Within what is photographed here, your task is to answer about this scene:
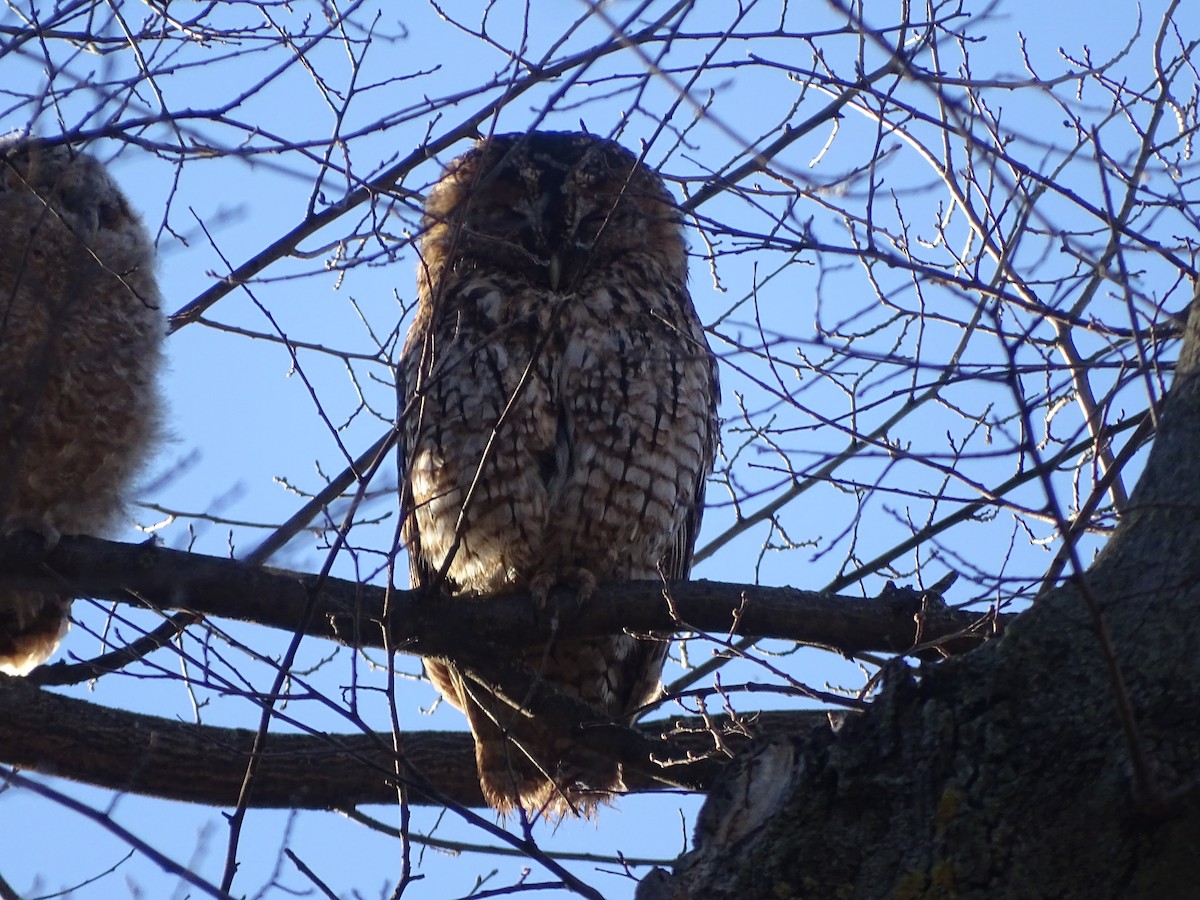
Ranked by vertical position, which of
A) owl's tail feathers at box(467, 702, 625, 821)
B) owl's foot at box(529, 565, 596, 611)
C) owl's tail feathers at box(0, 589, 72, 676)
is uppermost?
owl's tail feathers at box(0, 589, 72, 676)

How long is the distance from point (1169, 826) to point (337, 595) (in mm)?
2259

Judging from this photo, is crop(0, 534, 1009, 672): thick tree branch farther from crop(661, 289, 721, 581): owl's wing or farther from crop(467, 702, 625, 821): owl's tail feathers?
crop(661, 289, 721, 581): owl's wing

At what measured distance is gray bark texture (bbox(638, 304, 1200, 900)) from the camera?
63.7 inches

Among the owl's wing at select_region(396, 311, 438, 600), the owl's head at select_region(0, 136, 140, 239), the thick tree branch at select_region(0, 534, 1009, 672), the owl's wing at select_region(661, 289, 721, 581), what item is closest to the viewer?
the thick tree branch at select_region(0, 534, 1009, 672)

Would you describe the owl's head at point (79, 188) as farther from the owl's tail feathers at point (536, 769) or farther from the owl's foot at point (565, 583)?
A: the owl's tail feathers at point (536, 769)

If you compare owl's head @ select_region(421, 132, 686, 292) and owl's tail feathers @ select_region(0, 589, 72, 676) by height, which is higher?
owl's head @ select_region(421, 132, 686, 292)

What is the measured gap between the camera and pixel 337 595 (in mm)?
3424

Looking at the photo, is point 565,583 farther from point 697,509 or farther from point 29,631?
point 29,631

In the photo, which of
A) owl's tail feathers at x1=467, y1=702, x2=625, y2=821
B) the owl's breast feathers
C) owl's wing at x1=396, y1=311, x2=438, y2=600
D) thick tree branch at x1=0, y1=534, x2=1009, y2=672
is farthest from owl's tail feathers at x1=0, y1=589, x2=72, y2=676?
owl's tail feathers at x1=467, y1=702, x2=625, y2=821

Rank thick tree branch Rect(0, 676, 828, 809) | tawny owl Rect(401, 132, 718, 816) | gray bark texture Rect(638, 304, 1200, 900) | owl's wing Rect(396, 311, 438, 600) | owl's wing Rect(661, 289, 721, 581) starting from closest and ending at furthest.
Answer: gray bark texture Rect(638, 304, 1200, 900) → thick tree branch Rect(0, 676, 828, 809) → owl's wing Rect(396, 311, 438, 600) → tawny owl Rect(401, 132, 718, 816) → owl's wing Rect(661, 289, 721, 581)

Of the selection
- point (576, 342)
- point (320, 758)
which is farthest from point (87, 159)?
point (320, 758)

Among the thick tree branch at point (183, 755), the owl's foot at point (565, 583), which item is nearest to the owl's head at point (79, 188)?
the thick tree branch at point (183, 755)

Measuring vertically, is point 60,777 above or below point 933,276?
below

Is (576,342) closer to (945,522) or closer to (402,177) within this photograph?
(402,177)
